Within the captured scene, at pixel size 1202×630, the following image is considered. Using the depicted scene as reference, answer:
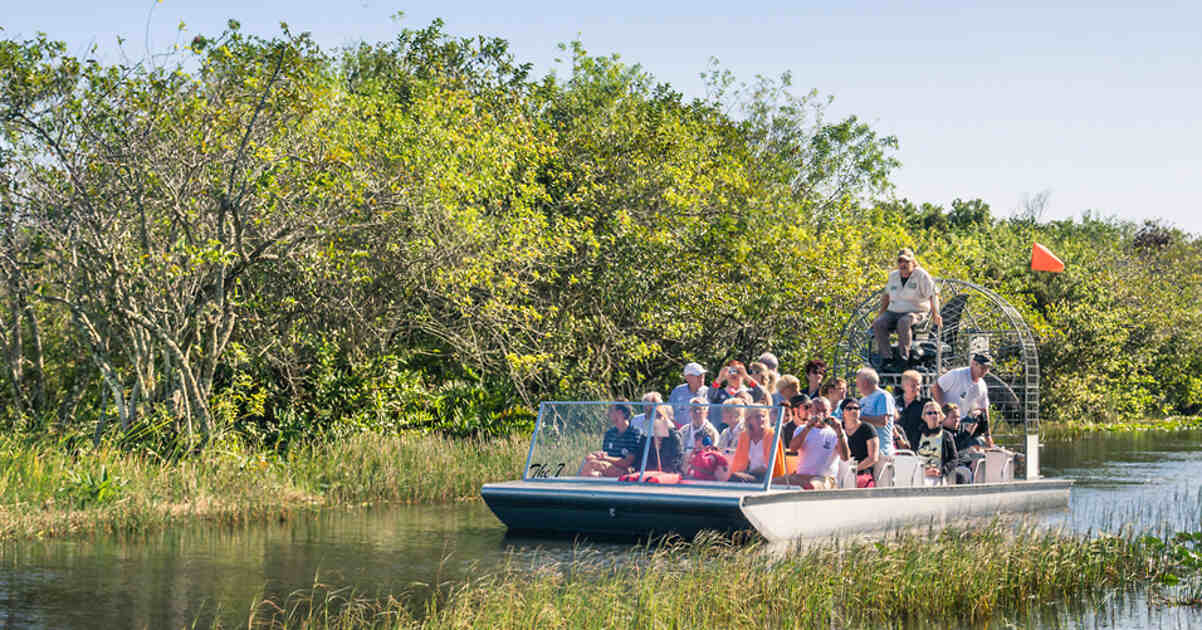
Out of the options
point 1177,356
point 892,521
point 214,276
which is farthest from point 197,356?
point 1177,356

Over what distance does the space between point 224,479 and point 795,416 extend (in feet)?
23.8

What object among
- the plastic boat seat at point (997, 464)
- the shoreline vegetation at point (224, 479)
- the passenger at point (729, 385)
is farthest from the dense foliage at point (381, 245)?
the plastic boat seat at point (997, 464)

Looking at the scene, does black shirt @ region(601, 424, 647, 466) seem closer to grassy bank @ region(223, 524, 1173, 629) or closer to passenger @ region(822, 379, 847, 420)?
grassy bank @ region(223, 524, 1173, 629)

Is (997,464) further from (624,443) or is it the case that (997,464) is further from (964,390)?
(624,443)

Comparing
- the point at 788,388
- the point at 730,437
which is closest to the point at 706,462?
the point at 730,437

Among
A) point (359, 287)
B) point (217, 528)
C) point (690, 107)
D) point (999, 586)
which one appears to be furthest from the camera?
point (690, 107)

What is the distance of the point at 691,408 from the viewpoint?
1429 centimetres

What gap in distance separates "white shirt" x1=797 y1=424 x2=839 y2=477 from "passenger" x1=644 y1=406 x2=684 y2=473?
1.29 meters

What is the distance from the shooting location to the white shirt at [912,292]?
17.9 meters

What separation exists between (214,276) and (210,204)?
985 millimetres

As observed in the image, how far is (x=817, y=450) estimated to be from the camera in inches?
550

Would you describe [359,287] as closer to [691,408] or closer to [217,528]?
[217,528]

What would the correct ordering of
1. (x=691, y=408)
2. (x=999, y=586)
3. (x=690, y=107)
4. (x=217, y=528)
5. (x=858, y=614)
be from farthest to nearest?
1. (x=690, y=107)
2. (x=217, y=528)
3. (x=691, y=408)
4. (x=999, y=586)
5. (x=858, y=614)

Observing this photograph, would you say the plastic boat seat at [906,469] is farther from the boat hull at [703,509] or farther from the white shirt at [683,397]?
the white shirt at [683,397]
